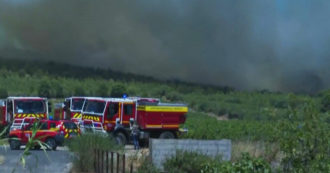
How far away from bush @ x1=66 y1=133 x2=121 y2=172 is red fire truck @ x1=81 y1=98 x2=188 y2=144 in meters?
13.4

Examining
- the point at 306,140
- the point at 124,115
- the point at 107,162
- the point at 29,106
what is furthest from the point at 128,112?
the point at 306,140

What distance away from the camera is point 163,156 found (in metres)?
17.1

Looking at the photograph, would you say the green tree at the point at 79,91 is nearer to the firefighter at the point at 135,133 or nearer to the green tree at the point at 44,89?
the green tree at the point at 44,89

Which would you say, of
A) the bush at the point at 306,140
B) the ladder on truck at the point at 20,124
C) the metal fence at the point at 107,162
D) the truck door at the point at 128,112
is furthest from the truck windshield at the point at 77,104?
the bush at the point at 306,140

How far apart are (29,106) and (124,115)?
7163mm

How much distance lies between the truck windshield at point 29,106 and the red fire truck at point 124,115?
409cm

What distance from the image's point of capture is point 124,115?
3316 cm

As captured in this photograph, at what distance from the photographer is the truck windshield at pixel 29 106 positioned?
36.4 m

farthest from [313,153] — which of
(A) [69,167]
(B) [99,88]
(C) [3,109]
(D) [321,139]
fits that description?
(B) [99,88]

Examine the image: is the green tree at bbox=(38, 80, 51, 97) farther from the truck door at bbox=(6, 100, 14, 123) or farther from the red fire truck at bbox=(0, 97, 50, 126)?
the red fire truck at bbox=(0, 97, 50, 126)

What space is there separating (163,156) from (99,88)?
3071 inches

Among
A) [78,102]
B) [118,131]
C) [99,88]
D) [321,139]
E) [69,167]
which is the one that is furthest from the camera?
[99,88]

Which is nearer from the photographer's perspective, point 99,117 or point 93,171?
point 93,171

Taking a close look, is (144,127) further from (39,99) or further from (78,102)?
(39,99)
